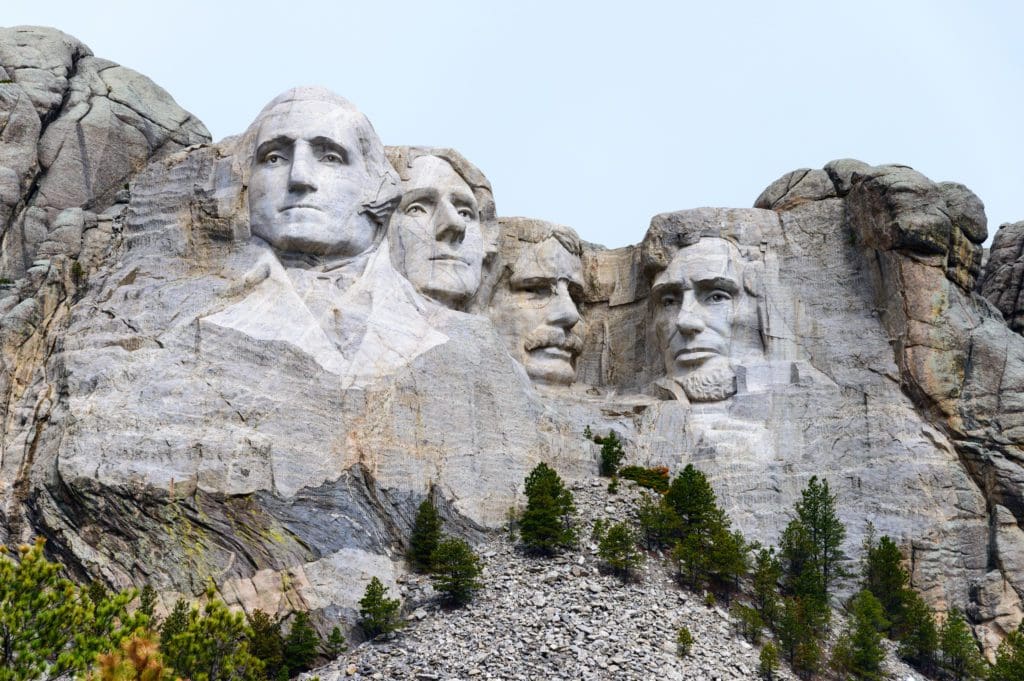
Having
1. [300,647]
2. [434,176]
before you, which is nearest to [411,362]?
[434,176]

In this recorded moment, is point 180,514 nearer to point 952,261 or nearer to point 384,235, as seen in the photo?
point 384,235

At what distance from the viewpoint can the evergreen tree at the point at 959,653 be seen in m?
34.2

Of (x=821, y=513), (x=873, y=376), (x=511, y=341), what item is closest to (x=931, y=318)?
(x=873, y=376)

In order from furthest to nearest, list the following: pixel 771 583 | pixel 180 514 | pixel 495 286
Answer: pixel 495 286 → pixel 771 583 → pixel 180 514

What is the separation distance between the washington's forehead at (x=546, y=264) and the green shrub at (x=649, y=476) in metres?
4.52

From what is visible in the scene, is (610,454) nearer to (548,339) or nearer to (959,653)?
(548,339)

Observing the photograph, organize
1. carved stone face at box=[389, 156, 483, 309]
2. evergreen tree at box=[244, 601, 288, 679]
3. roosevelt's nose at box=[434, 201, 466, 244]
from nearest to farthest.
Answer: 1. evergreen tree at box=[244, 601, 288, 679]
2. carved stone face at box=[389, 156, 483, 309]
3. roosevelt's nose at box=[434, 201, 466, 244]

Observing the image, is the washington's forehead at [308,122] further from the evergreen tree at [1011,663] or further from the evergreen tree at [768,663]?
the evergreen tree at [1011,663]

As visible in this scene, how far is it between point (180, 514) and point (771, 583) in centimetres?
962

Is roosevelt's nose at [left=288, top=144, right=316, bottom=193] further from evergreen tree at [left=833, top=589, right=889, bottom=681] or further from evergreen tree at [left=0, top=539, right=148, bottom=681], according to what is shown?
evergreen tree at [left=833, top=589, right=889, bottom=681]

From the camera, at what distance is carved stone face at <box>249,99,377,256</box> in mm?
36906

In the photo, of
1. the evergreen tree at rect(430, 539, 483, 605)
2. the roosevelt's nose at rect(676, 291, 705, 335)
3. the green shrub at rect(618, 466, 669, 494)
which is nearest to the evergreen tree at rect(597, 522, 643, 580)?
the evergreen tree at rect(430, 539, 483, 605)

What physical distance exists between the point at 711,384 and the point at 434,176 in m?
6.28

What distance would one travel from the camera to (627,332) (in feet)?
136
